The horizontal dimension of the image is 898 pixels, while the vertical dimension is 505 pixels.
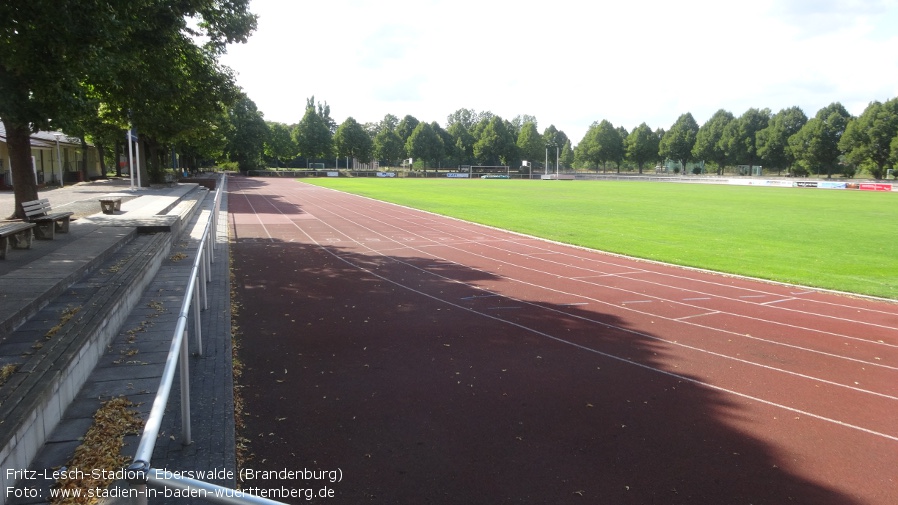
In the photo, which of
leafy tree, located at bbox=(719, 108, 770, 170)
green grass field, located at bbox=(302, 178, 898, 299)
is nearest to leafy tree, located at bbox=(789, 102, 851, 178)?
leafy tree, located at bbox=(719, 108, 770, 170)

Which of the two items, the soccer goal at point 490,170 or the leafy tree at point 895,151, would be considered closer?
the leafy tree at point 895,151

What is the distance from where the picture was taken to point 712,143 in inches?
4380

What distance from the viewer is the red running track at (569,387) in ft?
15.7

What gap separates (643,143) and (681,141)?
746 centimetres

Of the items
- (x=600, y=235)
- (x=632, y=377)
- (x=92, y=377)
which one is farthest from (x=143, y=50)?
(x=600, y=235)

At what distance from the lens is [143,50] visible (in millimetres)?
13055

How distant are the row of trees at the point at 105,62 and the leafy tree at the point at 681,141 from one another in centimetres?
11130

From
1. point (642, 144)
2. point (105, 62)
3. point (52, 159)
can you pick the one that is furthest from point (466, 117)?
point (105, 62)

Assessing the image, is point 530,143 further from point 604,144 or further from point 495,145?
point 604,144

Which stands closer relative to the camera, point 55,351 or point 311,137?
point 55,351

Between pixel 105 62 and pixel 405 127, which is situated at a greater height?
pixel 405 127

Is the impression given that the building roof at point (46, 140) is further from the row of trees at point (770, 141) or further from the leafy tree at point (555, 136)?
the leafy tree at point (555, 136)

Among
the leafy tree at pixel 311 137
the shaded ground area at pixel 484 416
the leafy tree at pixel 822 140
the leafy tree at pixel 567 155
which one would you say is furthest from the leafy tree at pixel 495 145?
the shaded ground area at pixel 484 416

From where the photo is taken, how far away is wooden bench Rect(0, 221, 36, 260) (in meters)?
10.1
